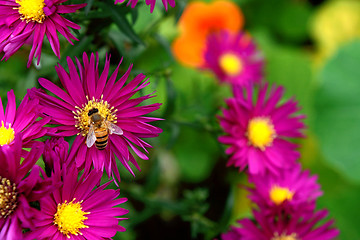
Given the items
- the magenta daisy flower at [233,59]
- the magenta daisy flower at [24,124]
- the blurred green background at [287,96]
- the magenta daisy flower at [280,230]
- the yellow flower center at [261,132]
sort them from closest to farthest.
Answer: the magenta daisy flower at [24,124] < the magenta daisy flower at [280,230] < the yellow flower center at [261,132] < the blurred green background at [287,96] < the magenta daisy flower at [233,59]

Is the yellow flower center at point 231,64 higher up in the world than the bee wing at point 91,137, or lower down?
higher up

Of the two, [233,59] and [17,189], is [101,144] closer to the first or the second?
[17,189]

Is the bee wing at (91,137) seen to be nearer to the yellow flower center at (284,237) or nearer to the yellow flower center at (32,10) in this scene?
the yellow flower center at (32,10)

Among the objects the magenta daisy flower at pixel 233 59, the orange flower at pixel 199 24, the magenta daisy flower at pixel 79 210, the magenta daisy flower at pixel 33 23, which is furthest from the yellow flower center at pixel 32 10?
the orange flower at pixel 199 24

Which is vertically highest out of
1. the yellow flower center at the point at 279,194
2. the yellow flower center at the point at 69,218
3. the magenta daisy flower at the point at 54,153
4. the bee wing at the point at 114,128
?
the yellow flower center at the point at 279,194

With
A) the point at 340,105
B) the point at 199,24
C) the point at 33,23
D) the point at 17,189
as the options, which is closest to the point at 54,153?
the point at 17,189

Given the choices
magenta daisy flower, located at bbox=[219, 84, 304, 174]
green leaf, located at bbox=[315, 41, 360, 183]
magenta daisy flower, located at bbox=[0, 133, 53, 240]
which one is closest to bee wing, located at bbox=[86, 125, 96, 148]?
magenta daisy flower, located at bbox=[0, 133, 53, 240]

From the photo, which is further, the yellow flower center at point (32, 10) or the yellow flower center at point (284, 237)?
the yellow flower center at point (284, 237)
